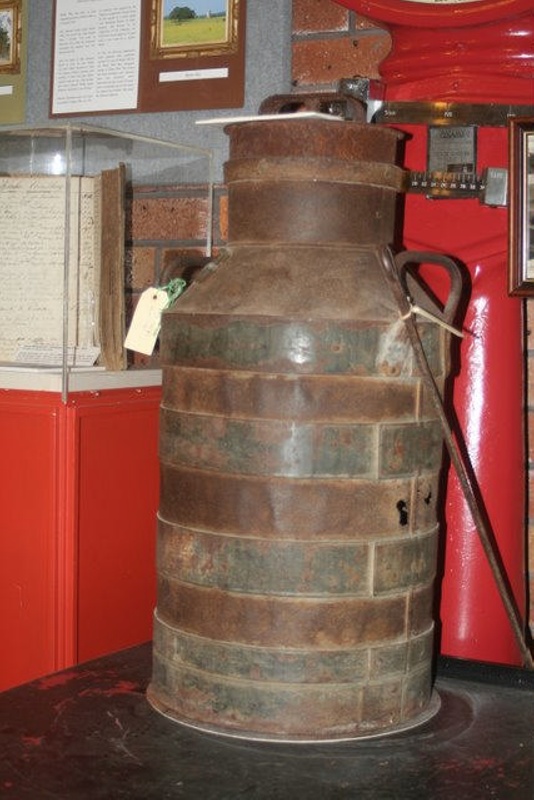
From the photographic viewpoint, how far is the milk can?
4.64 ft

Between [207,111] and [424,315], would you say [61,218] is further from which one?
[424,315]

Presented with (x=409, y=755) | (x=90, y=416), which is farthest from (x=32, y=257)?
(x=409, y=755)

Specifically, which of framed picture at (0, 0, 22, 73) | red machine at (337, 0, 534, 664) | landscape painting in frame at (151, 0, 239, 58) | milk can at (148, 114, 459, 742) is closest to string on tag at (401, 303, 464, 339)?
milk can at (148, 114, 459, 742)

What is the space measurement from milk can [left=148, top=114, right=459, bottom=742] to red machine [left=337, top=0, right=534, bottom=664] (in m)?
0.21

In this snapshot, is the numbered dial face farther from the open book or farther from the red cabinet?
the red cabinet

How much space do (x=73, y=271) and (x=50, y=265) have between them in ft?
0.15

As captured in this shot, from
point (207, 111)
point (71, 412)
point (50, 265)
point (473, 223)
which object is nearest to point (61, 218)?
point (50, 265)

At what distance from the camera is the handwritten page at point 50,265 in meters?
1.98

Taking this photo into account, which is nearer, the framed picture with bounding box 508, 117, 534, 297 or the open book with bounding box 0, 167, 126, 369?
the framed picture with bounding box 508, 117, 534, 297

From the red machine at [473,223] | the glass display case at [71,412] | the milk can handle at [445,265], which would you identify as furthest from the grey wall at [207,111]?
the milk can handle at [445,265]

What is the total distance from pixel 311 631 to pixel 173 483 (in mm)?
267

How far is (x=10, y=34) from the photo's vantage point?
2.53 metres

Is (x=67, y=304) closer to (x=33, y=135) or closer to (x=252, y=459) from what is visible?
(x=33, y=135)

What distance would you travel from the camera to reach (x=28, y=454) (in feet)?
6.07
